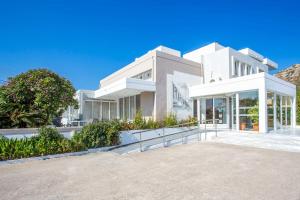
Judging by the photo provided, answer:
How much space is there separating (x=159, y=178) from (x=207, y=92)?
41.2 feet

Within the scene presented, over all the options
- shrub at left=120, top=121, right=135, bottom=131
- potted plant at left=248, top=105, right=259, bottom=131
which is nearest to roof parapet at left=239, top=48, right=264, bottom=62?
potted plant at left=248, top=105, right=259, bottom=131

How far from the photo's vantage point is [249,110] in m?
14.1

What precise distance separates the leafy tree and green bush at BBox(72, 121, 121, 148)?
3.80 m

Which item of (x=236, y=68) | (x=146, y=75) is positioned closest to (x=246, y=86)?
(x=236, y=68)

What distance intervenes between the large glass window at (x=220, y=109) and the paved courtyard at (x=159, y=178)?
8744 mm

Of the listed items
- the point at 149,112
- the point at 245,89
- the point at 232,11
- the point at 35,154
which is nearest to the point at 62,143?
the point at 35,154

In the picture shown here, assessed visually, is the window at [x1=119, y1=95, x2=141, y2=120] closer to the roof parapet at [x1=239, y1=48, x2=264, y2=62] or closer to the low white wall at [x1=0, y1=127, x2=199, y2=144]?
the low white wall at [x1=0, y1=127, x2=199, y2=144]

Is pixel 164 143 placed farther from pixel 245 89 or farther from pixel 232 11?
pixel 232 11

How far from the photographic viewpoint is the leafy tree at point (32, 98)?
39.1 ft

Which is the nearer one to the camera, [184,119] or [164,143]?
[164,143]

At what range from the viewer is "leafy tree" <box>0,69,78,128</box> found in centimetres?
1193

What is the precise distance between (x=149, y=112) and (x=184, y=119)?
323cm

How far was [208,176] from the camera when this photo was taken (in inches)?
231

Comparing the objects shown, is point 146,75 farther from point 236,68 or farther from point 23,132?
point 23,132
